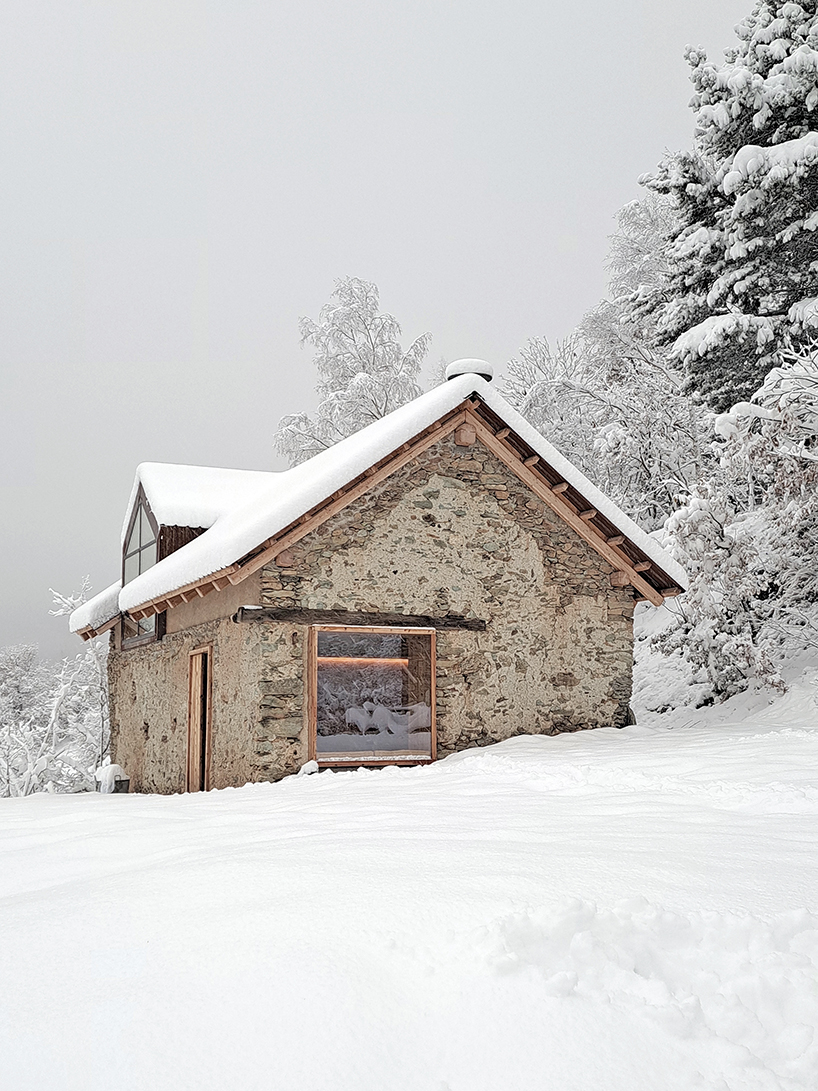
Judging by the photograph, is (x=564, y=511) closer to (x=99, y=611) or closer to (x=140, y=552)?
(x=140, y=552)

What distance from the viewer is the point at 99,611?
51.1ft

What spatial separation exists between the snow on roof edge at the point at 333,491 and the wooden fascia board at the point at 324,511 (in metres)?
0.09

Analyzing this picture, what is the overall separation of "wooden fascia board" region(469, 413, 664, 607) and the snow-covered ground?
678cm

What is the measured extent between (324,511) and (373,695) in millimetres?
7318

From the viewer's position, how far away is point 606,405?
1897 centimetres

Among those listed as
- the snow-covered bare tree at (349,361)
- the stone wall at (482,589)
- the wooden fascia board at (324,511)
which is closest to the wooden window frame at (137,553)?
the wooden fascia board at (324,511)

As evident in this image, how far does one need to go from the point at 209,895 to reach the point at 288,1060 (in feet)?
3.76

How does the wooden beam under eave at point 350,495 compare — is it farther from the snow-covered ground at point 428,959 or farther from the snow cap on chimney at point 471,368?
the snow-covered ground at point 428,959

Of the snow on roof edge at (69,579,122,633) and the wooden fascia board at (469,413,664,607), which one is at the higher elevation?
the wooden fascia board at (469,413,664,607)

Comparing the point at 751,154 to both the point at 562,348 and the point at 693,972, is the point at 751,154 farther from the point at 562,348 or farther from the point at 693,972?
the point at 693,972

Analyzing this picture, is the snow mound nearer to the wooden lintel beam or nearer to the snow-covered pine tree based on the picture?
the wooden lintel beam

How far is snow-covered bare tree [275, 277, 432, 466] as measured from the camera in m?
25.1

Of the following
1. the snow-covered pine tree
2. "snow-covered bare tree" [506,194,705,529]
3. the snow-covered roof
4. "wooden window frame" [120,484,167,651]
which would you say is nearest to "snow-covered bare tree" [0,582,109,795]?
"wooden window frame" [120,484,167,651]

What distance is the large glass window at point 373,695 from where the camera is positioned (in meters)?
13.8
